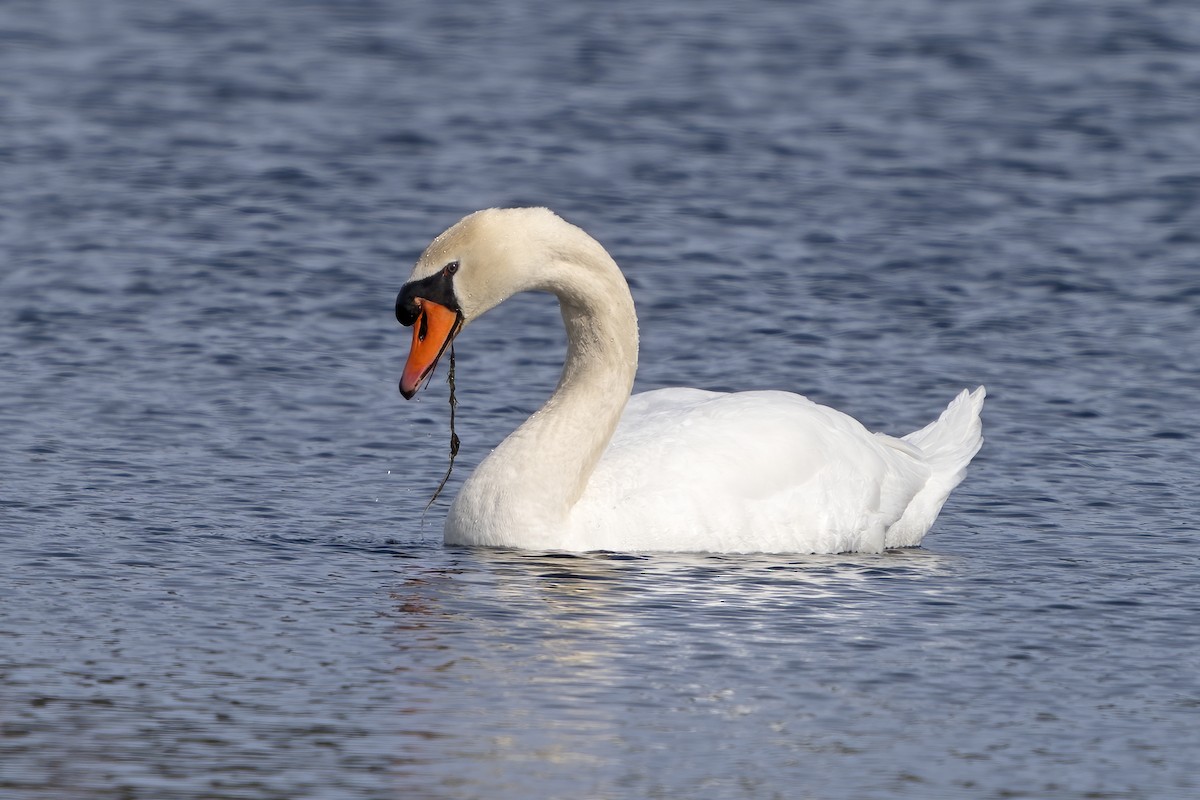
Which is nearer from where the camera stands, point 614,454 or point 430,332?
point 430,332

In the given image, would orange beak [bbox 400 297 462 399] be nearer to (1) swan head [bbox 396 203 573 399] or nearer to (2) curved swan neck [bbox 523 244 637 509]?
(1) swan head [bbox 396 203 573 399]

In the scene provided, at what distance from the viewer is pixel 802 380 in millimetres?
14898

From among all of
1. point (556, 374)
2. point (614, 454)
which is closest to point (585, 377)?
point (614, 454)

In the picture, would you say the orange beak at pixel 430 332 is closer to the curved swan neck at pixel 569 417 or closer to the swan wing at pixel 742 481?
the curved swan neck at pixel 569 417

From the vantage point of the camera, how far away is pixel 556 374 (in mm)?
15102

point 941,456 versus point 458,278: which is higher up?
point 458,278

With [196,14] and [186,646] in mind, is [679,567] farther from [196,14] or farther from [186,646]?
[196,14]

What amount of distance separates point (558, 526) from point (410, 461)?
2.32 metres

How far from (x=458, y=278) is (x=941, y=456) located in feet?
10.3

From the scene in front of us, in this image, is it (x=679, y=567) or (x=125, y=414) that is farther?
(x=125, y=414)

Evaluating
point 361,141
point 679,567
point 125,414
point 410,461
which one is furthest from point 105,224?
point 679,567

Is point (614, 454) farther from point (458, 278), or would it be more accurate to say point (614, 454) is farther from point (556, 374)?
point (556, 374)

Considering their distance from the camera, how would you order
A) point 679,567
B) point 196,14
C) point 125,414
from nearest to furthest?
point 679,567, point 125,414, point 196,14

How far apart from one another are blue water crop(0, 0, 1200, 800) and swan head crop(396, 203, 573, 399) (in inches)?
41.6
